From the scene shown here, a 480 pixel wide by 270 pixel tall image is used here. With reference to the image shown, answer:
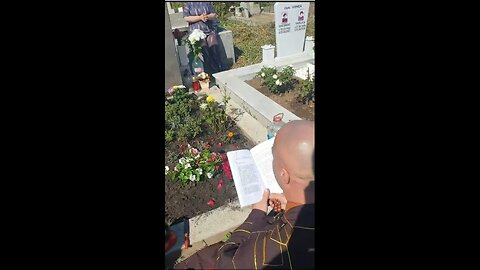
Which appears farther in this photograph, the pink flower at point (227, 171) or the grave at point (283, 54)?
the grave at point (283, 54)

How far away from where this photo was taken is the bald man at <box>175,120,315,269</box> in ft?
4.32

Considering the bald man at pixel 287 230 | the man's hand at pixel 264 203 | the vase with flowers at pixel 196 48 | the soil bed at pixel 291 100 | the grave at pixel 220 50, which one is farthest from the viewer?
the grave at pixel 220 50

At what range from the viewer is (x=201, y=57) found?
4.82 meters

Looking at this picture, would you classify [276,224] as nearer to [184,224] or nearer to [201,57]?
[184,224]

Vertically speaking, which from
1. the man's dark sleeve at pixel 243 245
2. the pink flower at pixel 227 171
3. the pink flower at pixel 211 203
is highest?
the man's dark sleeve at pixel 243 245

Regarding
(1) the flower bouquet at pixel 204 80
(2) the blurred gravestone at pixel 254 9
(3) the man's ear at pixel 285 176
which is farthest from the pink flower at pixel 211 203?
(2) the blurred gravestone at pixel 254 9

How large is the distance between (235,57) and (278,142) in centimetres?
430

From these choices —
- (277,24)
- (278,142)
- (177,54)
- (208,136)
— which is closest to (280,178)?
(278,142)

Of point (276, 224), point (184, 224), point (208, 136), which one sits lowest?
point (184, 224)

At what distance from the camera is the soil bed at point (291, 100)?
12.6 ft

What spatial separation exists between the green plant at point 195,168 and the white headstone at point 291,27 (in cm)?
296

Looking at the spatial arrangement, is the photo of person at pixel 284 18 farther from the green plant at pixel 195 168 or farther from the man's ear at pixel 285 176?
the man's ear at pixel 285 176

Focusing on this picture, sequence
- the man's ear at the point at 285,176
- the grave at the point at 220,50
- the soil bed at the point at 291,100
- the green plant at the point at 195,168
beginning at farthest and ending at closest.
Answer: the grave at the point at 220,50 → the soil bed at the point at 291,100 → the green plant at the point at 195,168 → the man's ear at the point at 285,176

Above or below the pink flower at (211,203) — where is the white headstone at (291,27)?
above
